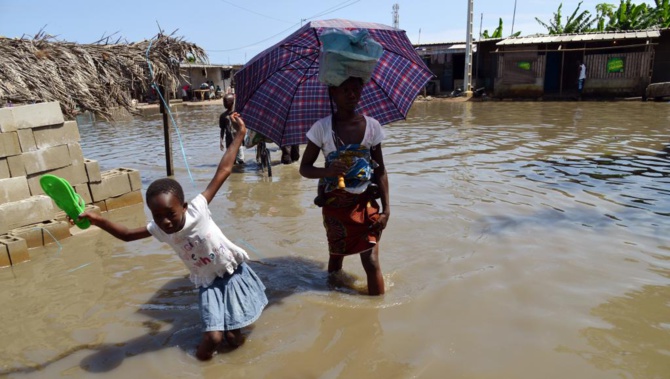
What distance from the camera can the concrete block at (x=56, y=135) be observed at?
18.3 feet

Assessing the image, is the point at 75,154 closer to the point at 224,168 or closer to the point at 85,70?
the point at 85,70

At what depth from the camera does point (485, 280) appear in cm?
383

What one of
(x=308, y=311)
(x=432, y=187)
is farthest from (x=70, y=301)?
(x=432, y=187)

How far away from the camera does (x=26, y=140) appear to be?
5.43m

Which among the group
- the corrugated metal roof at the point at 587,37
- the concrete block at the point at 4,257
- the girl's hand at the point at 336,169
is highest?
the corrugated metal roof at the point at 587,37

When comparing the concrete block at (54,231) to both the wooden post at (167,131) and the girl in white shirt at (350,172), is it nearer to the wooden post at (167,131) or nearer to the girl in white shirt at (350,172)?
the wooden post at (167,131)

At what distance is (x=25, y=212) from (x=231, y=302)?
3.61 metres

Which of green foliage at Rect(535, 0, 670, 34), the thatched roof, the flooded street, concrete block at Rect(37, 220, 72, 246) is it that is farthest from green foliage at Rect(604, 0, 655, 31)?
concrete block at Rect(37, 220, 72, 246)

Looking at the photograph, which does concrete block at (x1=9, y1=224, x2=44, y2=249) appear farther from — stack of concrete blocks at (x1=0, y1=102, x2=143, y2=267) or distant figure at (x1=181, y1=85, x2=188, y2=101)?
distant figure at (x1=181, y1=85, x2=188, y2=101)

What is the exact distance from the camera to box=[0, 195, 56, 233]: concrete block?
16.5 ft

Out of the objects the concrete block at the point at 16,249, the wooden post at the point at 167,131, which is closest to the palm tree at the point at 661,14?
the wooden post at the point at 167,131

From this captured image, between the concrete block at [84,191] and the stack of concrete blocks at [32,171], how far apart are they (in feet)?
0.04

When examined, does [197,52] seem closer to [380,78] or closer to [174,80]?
[174,80]

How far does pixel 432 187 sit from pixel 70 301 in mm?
4906
